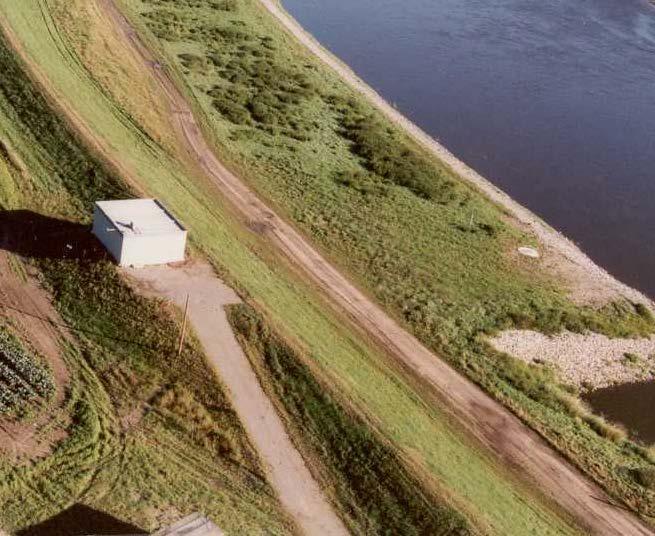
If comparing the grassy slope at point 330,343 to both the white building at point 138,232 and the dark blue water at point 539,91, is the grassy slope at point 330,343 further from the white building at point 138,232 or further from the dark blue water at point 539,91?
the dark blue water at point 539,91

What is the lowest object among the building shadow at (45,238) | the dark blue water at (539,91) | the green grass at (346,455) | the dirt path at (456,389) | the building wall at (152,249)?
the dark blue water at (539,91)

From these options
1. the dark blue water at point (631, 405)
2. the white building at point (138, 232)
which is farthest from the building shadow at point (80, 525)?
the dark blue water at point (631, 405)

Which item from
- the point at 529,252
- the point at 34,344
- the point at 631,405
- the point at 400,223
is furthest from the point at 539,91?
the point at 34,344

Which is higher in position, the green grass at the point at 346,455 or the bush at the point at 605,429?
the green grass at the point at 346,455

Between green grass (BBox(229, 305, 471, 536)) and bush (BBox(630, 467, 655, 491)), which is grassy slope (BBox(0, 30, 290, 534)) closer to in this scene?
green grass (BBox(229, 305, 471, 536))

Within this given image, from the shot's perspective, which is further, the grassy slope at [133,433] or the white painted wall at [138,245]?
the white painted wall at [138,245]

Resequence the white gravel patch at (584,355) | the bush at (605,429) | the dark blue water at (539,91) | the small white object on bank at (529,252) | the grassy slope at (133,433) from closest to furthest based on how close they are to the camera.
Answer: the grassy slope at (133,433) → the bush at (605,429) → the white gravel patch at (584,355) → the small white object on bank at (529,252) → the dark blue water at (539,91)

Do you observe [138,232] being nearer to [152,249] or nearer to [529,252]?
[152,249]
